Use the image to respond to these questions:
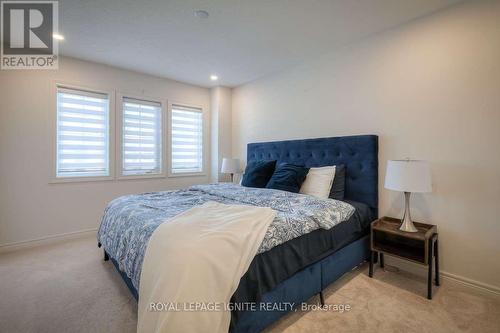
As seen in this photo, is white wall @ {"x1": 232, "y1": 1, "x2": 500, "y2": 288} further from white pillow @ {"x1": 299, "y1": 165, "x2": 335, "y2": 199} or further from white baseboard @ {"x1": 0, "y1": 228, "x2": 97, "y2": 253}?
white baseboard @ {"x1": 0, "y1": 228, "x2": 97, "y2": 253}

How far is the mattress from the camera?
1297 mm

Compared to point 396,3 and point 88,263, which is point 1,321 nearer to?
point 88,263

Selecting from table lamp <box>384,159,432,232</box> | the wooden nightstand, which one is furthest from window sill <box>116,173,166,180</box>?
table lamp <box>384,159,432,232</box>

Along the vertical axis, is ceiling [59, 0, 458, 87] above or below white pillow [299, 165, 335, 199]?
above

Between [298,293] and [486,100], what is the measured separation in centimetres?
222

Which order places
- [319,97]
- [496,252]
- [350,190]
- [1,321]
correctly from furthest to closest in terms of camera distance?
[319,97], [350,190], [496,252], [1,321]

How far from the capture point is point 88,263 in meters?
2.51

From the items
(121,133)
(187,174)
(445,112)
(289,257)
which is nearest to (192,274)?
(289,257)

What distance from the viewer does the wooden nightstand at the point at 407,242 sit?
1.91m

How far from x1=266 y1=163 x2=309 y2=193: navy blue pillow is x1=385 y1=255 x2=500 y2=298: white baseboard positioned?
4.17 ft

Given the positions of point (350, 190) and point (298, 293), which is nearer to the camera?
point (298, 293)

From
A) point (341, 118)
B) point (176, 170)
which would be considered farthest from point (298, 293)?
point (176, 170)

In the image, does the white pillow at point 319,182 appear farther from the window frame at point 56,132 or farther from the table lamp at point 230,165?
the window frame at point 56,132

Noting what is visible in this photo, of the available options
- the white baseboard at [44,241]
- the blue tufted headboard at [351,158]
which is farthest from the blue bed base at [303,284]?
the white baseboard at [44,241]
